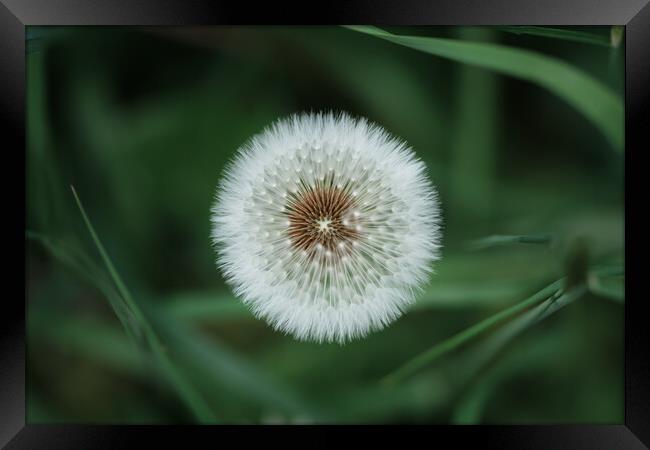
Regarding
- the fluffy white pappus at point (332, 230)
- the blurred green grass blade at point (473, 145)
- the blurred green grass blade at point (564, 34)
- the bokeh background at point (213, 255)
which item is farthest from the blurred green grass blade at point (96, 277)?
the blurred green grass blade at point (564, 34)

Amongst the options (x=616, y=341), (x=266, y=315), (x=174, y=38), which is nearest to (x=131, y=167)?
(x=174, y=38)

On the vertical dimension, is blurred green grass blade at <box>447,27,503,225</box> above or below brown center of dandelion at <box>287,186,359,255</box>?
above

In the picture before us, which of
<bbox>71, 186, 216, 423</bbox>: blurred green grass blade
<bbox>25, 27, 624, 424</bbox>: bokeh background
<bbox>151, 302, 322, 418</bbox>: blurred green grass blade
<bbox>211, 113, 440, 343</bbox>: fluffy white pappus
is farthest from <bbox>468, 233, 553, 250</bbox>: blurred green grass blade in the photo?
<bbox>71, 186, 216, 423</bbox>: blurred green grass blade

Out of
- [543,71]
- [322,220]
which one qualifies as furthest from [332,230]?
[543,71]

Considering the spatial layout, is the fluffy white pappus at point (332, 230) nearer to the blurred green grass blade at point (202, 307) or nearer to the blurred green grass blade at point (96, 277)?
the blurred green grass blade at point (202, 307)

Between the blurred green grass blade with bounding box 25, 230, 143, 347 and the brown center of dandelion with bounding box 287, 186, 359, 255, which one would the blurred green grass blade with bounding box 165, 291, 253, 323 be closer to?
the blurred green grass blade with bounding box 25, 230, 143, 347
